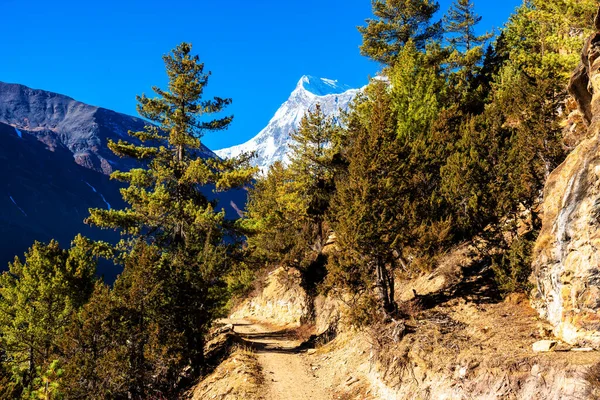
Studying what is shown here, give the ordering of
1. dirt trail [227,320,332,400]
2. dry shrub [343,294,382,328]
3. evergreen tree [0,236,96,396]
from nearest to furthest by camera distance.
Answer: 1. dry shrub [343,294,382,328]
2. dirt trail [227,320,332,400]
3. evergreen tree [0,236,96,396]

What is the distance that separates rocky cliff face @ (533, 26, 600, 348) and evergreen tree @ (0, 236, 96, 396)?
61.7 feet

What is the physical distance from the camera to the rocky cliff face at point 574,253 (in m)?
8.10

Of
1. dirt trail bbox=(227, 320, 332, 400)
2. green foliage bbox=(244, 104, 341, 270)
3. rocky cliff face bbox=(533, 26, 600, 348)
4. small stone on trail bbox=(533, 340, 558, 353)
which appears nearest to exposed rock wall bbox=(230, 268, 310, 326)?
green foliage bbox=(244, 104, 341, 270)

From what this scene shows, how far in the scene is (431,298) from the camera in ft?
46.4

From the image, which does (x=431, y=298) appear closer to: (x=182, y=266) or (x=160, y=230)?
(x=182, y=266)

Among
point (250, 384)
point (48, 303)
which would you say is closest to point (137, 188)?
point (48, 303)

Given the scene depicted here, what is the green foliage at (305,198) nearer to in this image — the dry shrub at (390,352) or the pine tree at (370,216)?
the pine tree at (370,216)

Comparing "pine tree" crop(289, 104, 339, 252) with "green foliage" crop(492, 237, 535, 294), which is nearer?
"green foliage" crop(492, 237, 535, 294)

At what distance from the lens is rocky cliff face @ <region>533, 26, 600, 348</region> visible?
26.6 feet

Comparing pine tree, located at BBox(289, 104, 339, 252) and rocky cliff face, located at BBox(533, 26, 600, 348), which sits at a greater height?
pine tree, located at BBox(289, 104, 339, 252)

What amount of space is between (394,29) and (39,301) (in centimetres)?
3237

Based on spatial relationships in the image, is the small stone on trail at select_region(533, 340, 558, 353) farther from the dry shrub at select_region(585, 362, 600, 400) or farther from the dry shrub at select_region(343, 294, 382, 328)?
the dry shrub at select_region(343, 294, 382, 328)

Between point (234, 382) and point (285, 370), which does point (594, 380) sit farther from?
point (285, 370)

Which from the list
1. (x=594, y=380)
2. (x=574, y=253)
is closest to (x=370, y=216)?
(x=574, y=253)
